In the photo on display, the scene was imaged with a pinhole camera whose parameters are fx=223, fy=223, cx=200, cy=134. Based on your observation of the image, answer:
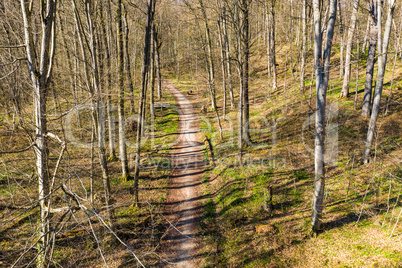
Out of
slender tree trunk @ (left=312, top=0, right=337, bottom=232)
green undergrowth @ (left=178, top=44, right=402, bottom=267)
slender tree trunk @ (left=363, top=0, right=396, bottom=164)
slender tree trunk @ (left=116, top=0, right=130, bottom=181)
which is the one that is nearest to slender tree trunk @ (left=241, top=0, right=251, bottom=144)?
green undergrowth @ (left=178, top=44, right=402, bottom=267)

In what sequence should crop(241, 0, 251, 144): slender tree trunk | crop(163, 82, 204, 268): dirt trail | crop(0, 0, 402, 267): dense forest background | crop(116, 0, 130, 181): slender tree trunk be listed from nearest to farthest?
crop(0, 0, 402, 267): dense forest background → crop(163, 82, 204, 268): dirt trail → crop(116, 0, 130, 181): slender tree trunk → crop(241, 0, 251, 144): slender tree trunk

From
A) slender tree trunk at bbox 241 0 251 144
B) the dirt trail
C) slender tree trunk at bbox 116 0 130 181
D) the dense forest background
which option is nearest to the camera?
the dense forest background

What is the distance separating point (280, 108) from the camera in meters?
19.5

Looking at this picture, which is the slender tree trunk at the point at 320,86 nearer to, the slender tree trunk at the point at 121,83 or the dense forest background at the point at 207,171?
the dense forest background at the point at 207,171

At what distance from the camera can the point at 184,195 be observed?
1212cm

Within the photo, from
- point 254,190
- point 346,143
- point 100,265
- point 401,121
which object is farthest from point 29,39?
point 401,121

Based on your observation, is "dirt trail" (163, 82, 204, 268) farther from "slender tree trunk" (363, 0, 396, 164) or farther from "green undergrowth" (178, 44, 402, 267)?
"slender tree trunk" (363, 0, 396, 164)

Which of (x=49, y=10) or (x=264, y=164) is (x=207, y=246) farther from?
(x=49, y=10)

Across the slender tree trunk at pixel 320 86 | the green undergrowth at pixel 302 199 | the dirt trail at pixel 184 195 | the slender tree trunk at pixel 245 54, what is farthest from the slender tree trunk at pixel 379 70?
the dirt trail at pixel 184 195

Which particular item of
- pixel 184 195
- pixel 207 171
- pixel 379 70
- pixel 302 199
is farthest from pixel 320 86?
pixel 207 171

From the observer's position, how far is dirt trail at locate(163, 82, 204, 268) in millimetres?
8836

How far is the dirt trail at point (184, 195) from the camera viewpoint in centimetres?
884

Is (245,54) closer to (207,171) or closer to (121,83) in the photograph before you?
(121,83)

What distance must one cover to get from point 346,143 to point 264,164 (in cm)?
464
